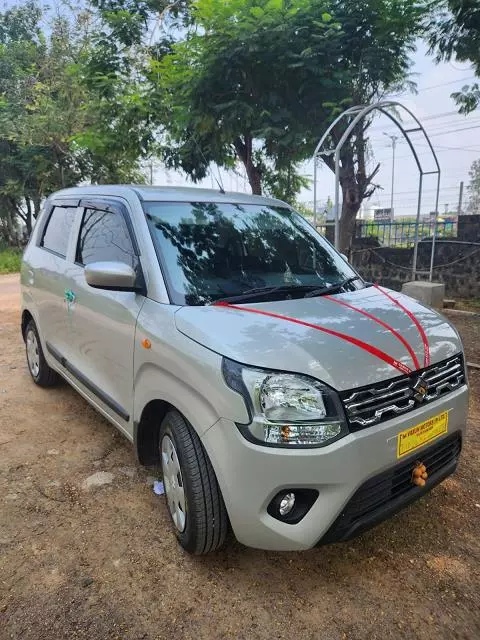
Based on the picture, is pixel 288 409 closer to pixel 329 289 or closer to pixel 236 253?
pixel 329 289

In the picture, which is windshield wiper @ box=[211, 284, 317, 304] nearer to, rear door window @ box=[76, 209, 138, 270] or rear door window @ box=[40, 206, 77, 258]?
rear door window @ box=[76, 209, 138, 270]

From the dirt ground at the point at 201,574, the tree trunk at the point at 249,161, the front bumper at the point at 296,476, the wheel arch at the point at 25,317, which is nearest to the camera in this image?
the front bumper at the point at 296,476

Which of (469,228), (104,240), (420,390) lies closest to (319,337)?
(420,390)

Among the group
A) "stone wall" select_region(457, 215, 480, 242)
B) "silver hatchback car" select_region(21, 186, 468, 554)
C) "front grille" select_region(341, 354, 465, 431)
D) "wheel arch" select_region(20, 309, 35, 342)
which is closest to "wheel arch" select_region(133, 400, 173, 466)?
"silver hatchback car" select_region(21, 186, 468, 554)

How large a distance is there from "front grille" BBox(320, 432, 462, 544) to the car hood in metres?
0.43

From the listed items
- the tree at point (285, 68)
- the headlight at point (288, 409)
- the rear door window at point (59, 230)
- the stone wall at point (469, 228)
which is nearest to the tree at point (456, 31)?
the tree at point (285, 68)

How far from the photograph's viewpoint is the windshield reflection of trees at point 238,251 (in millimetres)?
2674

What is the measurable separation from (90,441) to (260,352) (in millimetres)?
2182

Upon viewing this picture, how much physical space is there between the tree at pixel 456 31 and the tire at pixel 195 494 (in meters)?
6.80

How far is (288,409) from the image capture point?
1943 mm

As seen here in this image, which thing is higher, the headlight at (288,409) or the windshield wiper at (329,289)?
the windshield wiper at (329,289)

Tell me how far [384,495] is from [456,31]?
24.3ft

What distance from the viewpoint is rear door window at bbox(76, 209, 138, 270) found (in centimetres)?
291

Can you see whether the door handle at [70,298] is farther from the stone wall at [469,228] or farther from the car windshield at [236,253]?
the stone wall at [469,228]
